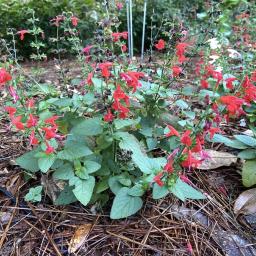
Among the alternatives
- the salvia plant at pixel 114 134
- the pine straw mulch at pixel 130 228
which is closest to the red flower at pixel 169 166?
the salvia plant at pixel 114 134

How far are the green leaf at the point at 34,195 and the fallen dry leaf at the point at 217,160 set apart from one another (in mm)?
930

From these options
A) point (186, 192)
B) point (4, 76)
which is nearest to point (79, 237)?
point (186, 192)

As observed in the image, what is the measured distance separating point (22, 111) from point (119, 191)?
602 mm

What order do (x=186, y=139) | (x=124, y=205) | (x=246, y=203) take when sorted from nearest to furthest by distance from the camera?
1. (x=186, y=139)
2. (x=124, y=205)
3. (x=246, y=203)

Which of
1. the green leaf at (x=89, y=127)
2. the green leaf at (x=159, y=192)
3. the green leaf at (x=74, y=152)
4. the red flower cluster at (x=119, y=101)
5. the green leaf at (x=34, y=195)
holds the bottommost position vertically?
the green leaf at (x=34, y=195)

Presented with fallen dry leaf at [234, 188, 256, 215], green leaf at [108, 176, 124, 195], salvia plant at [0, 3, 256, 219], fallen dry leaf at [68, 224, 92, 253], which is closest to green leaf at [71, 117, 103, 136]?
salvia plant at [0, 3, 256, 219]

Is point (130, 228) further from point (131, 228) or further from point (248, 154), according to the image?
point (248, 154)

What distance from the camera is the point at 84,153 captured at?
1.71 meters

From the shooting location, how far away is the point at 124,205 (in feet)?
5.69

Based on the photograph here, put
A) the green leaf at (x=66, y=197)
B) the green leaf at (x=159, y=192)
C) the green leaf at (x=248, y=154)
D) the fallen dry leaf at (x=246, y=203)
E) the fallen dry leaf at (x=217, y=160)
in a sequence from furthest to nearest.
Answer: the fallen dry leaf at (x=217, y=160)
the green leaf at (x=248, y=154)
the fallen dry leaf at (x=246, y=203)
the green leaf at (x=66, y=197)
the green leaf at (x=159, y=192)

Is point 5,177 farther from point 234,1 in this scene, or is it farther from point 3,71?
point 234,1

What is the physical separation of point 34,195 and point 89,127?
18.3 inches

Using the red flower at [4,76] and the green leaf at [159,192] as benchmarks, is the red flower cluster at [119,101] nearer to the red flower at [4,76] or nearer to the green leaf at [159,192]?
the green leaf at [159,192]

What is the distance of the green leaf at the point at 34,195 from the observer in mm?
1894
